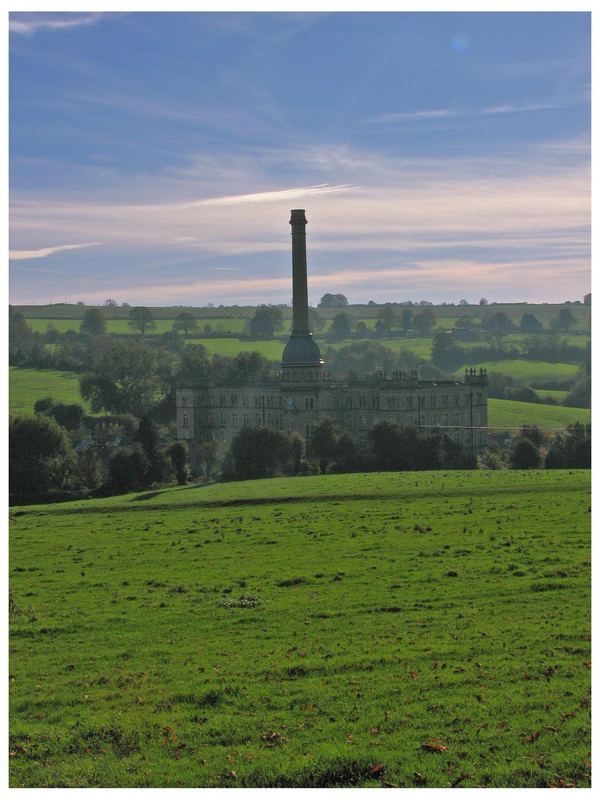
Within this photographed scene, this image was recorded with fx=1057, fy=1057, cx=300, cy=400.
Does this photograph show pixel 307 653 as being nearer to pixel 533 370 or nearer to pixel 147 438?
pixel 147 438

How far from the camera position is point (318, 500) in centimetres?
4547

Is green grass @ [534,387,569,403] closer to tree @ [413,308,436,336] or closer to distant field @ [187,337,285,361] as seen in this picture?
distant field @ [187,337,285,361]

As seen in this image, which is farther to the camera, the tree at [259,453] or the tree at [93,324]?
the tree at [93,324]

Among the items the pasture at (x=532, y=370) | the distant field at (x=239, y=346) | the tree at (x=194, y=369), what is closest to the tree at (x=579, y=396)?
the pasture at (x=532, y=370)

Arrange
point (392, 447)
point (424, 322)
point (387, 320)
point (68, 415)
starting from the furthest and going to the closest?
point (387, 320), point (424, 322), point (68, 415), point (392, 447)

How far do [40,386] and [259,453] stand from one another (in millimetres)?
57296

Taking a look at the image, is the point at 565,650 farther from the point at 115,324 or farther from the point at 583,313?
the point at 583,313

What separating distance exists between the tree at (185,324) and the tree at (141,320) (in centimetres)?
381

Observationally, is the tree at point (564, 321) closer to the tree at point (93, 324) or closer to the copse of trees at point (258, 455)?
the tree at point (93, 324)

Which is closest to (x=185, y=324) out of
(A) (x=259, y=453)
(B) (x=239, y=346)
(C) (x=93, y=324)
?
(C) (x=93, y=324)

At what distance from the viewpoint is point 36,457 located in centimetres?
6112

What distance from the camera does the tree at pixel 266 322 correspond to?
6511 inches

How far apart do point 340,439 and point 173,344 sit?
94.2 m

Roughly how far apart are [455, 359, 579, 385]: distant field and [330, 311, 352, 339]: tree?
36345 millimetres
